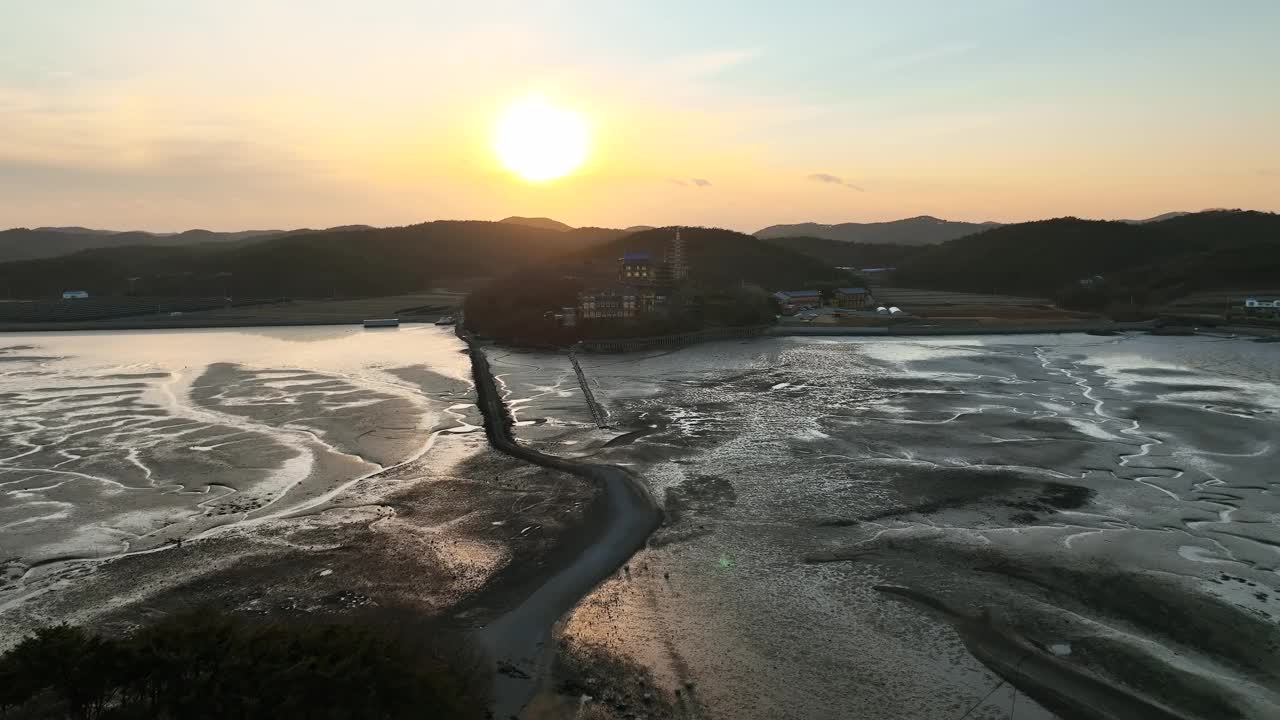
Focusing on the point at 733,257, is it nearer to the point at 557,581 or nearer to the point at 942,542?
the point at 942,542

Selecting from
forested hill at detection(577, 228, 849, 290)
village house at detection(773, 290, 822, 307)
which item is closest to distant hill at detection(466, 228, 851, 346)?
forested hill at detection(577, 228, 849, 290)

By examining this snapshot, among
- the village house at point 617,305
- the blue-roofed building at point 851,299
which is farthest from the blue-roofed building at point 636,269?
the blue-roofed building at point 851,299

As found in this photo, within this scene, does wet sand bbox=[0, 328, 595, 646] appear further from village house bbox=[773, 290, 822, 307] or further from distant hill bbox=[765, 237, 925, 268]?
distant hill bbox=[765, 237, 925, 268]

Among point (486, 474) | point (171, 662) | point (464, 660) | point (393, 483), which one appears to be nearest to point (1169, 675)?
point (464, 660)

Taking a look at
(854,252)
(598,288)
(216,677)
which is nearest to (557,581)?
(216,677)

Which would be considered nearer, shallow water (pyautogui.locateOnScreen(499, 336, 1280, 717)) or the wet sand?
shallow water (pyautogui.locateOnScreen(499, 336, 1280, 717))

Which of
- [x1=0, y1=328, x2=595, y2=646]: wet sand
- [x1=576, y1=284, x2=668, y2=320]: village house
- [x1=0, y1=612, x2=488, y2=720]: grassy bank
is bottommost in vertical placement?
[x1=0, y1=328, x2=595, y2=646]: wet sand
